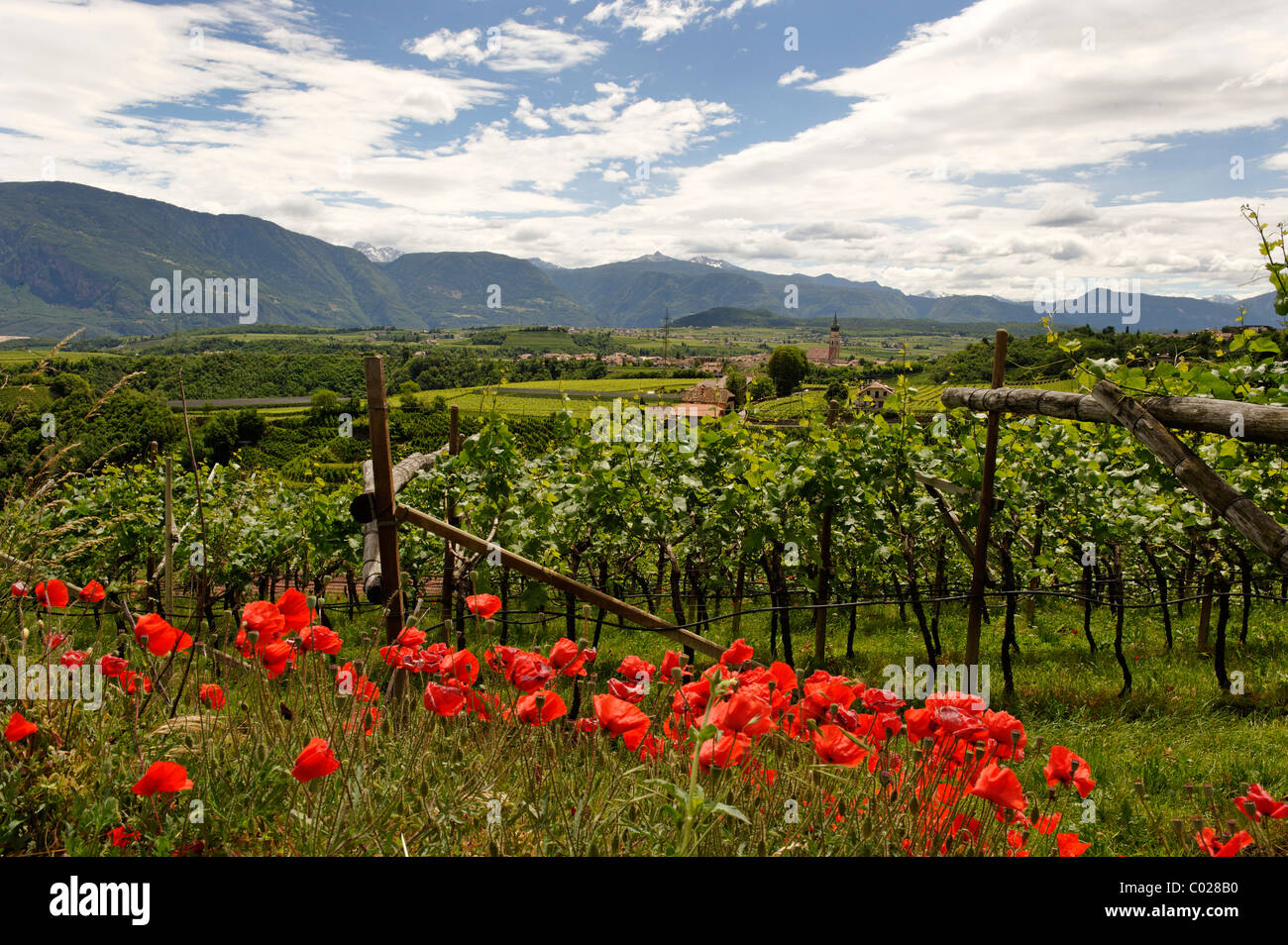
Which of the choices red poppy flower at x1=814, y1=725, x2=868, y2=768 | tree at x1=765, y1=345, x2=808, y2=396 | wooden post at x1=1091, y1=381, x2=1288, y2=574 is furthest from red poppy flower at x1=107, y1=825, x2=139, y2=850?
tree at x1=765, y1=345, x2=808, y2=396

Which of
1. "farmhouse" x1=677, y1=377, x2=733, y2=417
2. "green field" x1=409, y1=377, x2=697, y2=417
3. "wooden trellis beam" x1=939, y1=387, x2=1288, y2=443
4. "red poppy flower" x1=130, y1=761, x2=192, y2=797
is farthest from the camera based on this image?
"green field" x1=409, y1=377, x2=697, y2=417

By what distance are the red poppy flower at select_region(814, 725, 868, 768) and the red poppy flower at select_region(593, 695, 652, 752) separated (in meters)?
0.40

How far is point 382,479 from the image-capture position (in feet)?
10.0

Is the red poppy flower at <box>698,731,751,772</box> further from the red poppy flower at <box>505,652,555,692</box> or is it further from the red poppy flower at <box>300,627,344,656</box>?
the red poppy flower at <box>300,627,344,656</box>

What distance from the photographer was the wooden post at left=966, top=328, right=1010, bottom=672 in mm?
4289

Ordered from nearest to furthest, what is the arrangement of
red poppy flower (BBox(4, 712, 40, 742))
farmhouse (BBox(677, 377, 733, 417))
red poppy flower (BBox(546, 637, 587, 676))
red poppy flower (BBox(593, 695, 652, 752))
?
1. red poppy flower (BBox(4, 712, 40, 742))
2. red poppy flower (BBox(593, 695, 652, 752))
3. red poppy flower (BBox(546, 637, 587, 676))
4. farmhouse (BBox(677, 377, 733, 417))

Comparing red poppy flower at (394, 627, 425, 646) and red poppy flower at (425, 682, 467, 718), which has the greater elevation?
red poppy flower at (394, 627, 425, 646)

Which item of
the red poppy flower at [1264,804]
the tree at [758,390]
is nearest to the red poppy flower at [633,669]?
the red poppy flower at [1264,804]

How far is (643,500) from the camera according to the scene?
16.9 feet

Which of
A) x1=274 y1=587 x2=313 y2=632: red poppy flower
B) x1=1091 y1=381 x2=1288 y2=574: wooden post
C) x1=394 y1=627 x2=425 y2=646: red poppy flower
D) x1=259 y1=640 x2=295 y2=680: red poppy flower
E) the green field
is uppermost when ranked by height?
the green field

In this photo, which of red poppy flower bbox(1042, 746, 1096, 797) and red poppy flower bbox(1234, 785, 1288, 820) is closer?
red poppy flower bbox(1234, 785, 1288, 820)

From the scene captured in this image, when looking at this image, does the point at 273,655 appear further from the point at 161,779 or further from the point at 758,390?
the point at 758,390
